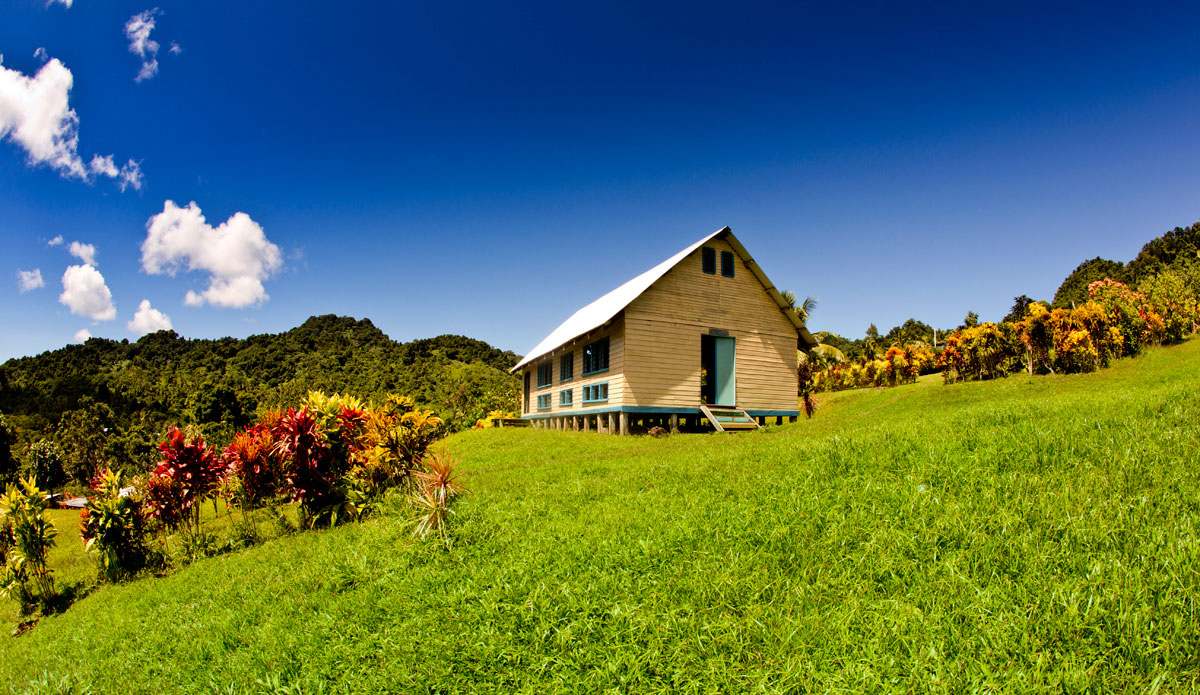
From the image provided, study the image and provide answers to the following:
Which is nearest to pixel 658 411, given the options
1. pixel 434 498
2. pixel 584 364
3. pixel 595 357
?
pixel 595 357

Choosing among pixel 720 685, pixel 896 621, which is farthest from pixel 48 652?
pixel 896 621

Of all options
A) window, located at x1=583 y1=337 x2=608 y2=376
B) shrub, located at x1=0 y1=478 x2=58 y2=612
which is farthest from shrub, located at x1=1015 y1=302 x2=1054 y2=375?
shrub, located at x1=0 y1=478 x2=58 y2=612

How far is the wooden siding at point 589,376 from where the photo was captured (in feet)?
62.2

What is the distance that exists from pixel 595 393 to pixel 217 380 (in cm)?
5389

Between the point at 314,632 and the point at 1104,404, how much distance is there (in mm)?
10544

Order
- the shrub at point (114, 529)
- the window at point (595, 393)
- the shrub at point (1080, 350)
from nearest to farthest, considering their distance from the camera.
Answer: the shrub at point (114, 529)
the window at point (595, 393)
the shrub at point (1080, 350)

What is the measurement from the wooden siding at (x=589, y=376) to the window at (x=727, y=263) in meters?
4.89

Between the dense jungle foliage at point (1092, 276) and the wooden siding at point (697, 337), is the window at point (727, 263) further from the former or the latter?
the dense jungle foliage at point (1092, 276)

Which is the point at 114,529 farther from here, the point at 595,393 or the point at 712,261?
the point at 712,261

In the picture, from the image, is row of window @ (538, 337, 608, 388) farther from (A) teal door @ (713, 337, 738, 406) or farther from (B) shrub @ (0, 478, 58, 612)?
(B) shrub @ (0, 478, 58, 612)

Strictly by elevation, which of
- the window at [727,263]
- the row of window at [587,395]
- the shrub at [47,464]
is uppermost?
the window at [727,263]

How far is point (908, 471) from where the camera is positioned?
617 centimetres

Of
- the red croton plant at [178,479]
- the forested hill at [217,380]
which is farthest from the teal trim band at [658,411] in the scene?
the forested hill at [217,380]

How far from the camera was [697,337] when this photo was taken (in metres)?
20.1
